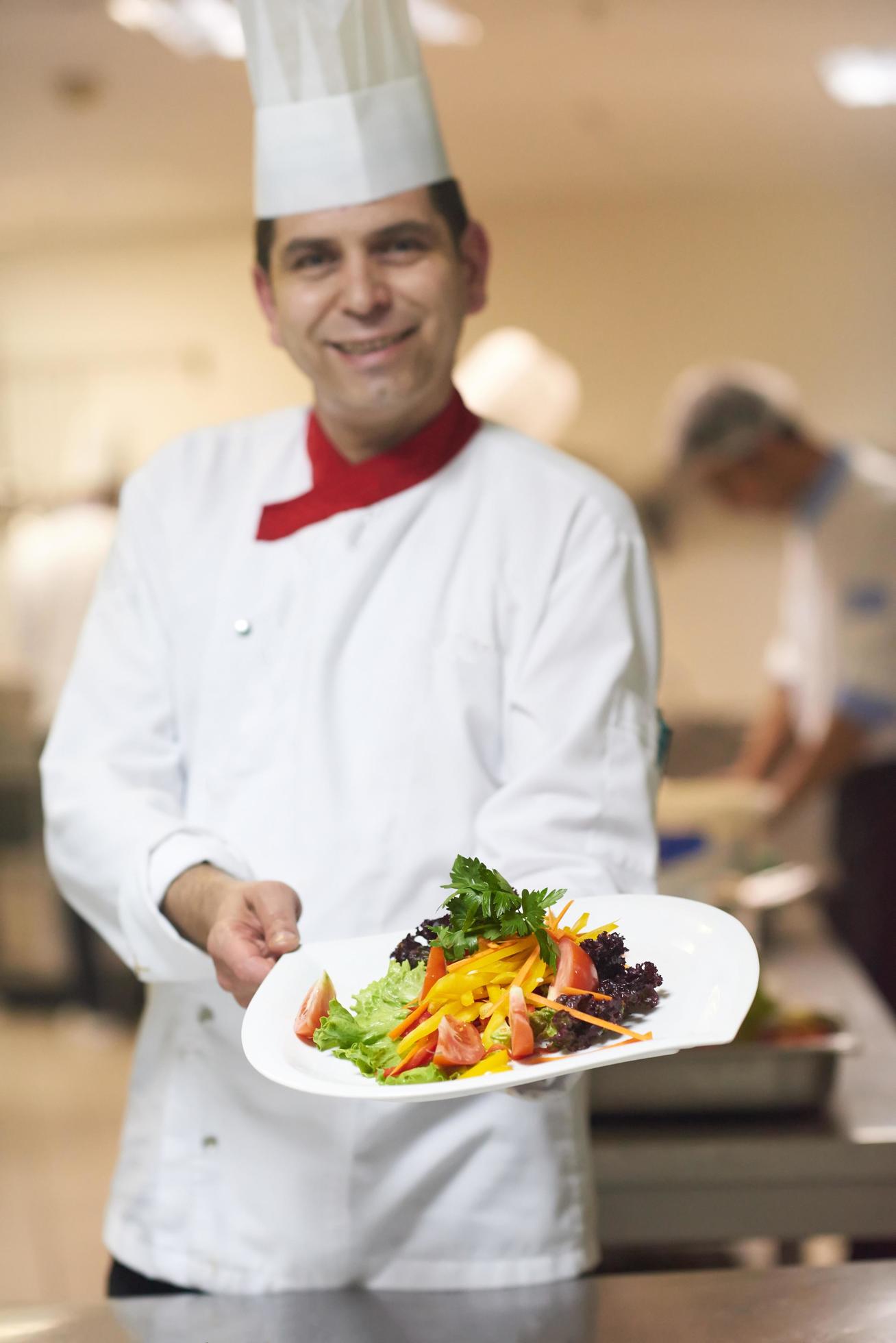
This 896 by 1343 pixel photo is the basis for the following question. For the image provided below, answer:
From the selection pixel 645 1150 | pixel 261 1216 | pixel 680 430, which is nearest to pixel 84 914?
pixel 261 1216

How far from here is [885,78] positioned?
3867 millimetres

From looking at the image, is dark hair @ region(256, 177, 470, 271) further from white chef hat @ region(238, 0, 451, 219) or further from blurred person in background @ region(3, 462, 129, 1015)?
blurred person in background @ region(3, 462, 129, 1015)

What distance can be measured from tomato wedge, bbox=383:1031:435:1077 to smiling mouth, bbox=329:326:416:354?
62cm

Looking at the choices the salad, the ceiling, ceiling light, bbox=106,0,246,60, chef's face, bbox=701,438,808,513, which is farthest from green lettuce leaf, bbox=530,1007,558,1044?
the ceiling

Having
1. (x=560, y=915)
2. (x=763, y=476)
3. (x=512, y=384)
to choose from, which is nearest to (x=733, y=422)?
(x=763, y=476)

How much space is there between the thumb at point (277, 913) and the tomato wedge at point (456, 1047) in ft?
0.45

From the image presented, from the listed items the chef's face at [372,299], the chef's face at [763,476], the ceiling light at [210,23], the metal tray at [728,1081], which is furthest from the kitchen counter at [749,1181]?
the ceiling light at [210,23]

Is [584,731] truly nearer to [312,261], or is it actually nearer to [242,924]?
[242,924]

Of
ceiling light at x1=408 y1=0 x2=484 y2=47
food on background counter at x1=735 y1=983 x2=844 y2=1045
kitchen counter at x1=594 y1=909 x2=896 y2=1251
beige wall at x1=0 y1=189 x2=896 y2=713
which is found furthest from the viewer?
beige wall at x1=0 y1=189 x2=896 y2=713

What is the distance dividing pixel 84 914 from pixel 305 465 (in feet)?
1.55

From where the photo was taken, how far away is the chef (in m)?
1.28

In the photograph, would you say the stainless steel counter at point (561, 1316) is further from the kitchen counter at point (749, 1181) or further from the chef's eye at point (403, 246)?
the chef's eye at point (403, 246)

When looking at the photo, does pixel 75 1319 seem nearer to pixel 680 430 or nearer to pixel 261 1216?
pixel 261 1216

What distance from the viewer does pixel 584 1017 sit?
0.97m
